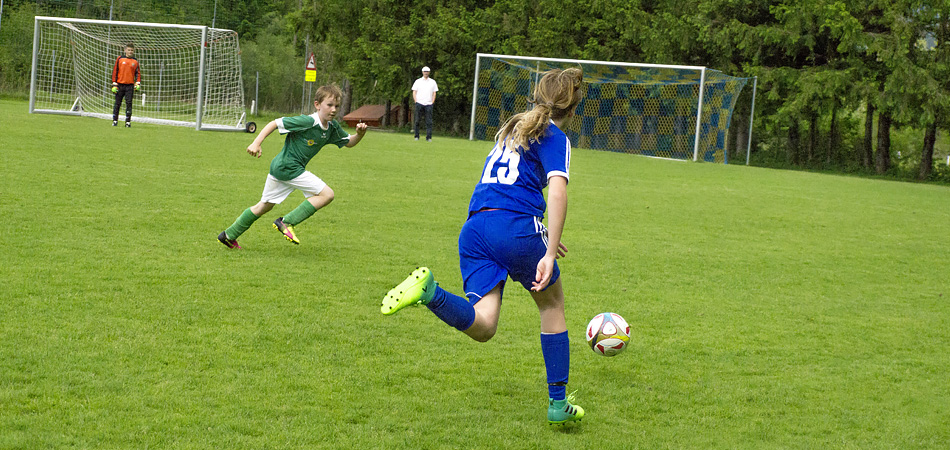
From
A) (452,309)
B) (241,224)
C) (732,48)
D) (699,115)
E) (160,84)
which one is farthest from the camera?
(732,48)

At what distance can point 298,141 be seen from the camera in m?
7.16

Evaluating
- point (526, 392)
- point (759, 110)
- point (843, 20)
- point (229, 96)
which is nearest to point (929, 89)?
point (843, 20)

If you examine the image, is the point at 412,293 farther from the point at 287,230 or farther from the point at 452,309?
the point at 287,230

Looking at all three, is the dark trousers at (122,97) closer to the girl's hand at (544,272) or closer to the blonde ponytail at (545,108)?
the blonde ponytail at (545,108)

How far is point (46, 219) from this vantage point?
24.1 feet

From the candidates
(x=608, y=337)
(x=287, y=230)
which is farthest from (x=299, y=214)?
(x=608, y=337)

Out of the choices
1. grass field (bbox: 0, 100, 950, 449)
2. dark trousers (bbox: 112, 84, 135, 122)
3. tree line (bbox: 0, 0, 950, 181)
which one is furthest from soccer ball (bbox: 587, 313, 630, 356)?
tree line (bbox: 0, 0, 950, 181)

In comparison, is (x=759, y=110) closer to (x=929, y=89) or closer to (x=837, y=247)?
(x=929, y=89)

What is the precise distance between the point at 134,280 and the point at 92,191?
13.7 ft

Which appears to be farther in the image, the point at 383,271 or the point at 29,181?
the point at 29,181

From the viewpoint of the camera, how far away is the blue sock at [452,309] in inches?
130

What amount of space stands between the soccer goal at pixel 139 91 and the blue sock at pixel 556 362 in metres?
19.4

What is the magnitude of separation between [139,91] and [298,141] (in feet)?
60.7

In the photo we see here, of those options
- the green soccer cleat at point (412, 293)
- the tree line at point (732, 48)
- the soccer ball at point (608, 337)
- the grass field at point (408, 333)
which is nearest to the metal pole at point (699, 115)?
the tree line at point (732, 48)
